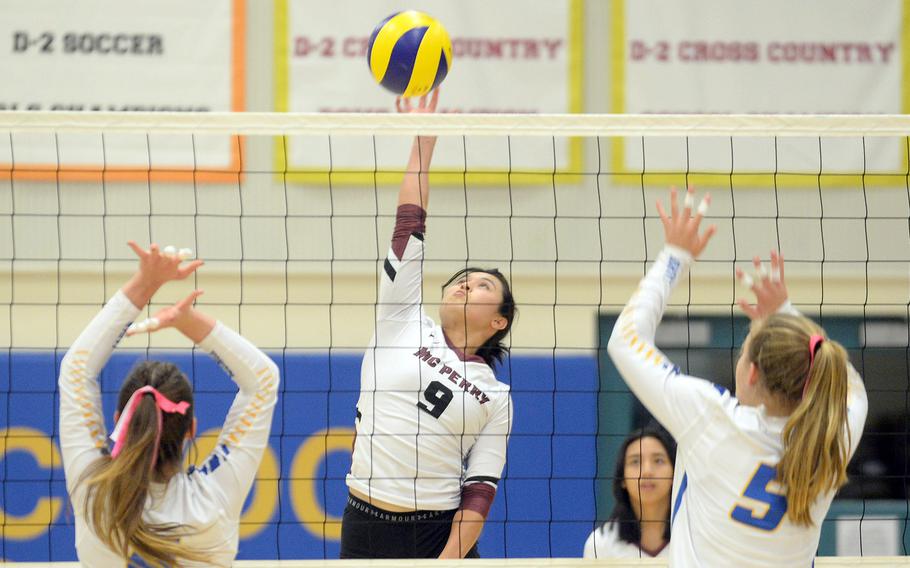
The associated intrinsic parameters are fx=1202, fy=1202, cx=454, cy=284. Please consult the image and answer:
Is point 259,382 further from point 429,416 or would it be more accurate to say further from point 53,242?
point 53,242

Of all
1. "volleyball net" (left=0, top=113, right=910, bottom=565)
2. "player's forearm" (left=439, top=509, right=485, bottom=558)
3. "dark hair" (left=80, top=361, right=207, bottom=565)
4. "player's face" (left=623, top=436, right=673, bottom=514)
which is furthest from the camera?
"volleyball net" (left=0, top=113, right=910, bottom=565)

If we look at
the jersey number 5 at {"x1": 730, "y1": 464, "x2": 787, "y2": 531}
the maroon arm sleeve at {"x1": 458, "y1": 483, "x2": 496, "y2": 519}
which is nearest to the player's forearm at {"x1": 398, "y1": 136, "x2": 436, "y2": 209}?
the maroon arm sleeve at {"x1": 458, "y1": 483, "x2": 496, "y2": 519}

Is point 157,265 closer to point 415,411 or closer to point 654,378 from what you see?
point 654,378

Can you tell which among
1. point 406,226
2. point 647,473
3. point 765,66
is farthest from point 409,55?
point 765,66

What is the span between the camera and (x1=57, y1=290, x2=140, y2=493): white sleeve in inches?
101

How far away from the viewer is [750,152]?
7.26 metres

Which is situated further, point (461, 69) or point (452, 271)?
point (461, 69)

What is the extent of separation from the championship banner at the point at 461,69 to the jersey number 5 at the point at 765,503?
187 inches

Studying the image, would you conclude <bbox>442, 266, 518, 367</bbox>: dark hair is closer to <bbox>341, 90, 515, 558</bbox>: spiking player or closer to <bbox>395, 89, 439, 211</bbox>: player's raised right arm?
<bbox>341, 90, 515, 558</bbox>: spiking player

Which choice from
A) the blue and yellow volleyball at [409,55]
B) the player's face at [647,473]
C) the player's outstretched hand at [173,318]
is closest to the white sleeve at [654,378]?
the player's outstretched hand at [173,318]

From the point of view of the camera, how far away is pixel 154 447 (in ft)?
8.27

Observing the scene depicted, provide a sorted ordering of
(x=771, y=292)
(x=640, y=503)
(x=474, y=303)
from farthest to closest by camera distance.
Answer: (x=640, y=503) < (x=474, y=303) < (x=771, y=292)

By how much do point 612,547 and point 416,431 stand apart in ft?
2.73

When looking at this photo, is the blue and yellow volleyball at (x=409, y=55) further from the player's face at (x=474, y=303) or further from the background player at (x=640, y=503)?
the background player at (x=640, y=503)
